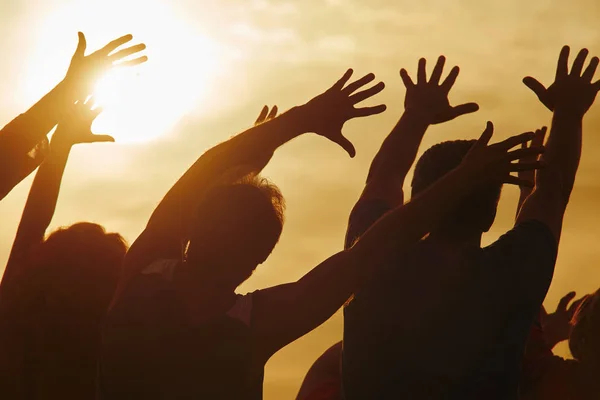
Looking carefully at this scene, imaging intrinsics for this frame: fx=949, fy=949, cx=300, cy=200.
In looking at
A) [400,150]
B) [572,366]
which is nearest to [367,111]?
[400,150]

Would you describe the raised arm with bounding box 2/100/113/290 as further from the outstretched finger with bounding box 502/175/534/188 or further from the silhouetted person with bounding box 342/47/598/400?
the outstretched finger with bounding box 502/175/534/188

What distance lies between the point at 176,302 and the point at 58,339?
116cm

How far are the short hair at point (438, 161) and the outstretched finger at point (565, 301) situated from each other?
8.14 ft

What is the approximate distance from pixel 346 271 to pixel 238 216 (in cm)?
45

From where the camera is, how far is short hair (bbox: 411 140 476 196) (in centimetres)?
411

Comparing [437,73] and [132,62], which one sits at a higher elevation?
[437,73]

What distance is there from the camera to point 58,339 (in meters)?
4.26

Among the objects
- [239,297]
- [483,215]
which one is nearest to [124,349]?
[239,297]

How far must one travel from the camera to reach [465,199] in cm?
406

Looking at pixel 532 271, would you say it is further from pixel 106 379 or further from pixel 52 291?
pixel 52 291

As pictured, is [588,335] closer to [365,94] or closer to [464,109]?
[464,109]

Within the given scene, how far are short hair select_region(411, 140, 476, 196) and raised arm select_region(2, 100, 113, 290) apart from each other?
1.66 m

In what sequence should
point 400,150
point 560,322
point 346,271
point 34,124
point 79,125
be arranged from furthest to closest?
point 560,322 < point 79,125 < point 400,150 < point 34,124 < point 346,271

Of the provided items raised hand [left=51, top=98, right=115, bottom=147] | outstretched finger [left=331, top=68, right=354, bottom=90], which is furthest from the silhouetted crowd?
raised hand [left=51, top=98, right=115, bottom=147]
